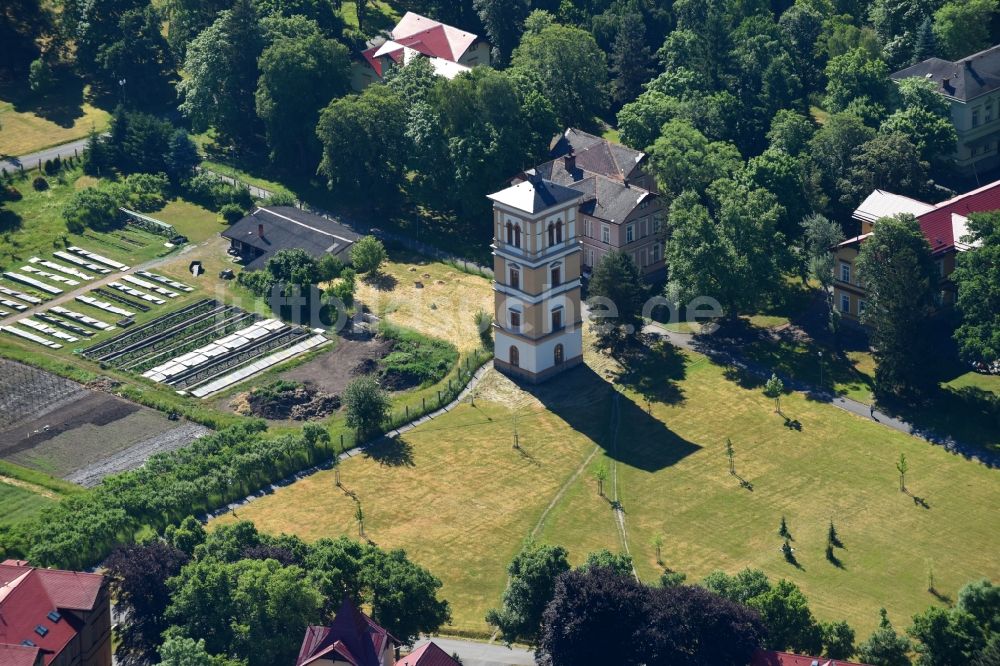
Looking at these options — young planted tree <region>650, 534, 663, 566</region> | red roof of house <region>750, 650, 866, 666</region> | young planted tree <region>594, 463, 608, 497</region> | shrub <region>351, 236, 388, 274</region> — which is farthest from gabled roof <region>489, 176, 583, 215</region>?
red roof of house <region>750, 650, 866, 666</region>

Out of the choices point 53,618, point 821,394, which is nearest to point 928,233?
point 821,394

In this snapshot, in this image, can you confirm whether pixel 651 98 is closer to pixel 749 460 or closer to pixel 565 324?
pixel 565 324

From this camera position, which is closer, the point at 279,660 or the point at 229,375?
the point at 279,660

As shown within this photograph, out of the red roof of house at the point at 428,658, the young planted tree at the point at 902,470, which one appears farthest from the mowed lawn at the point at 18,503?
the young planted tree at the point at 902,470

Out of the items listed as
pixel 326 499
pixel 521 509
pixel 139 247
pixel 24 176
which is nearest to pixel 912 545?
pixel 521 509

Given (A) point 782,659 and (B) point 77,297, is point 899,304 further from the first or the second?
(B) point 77,297
